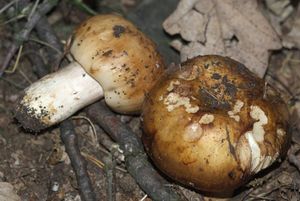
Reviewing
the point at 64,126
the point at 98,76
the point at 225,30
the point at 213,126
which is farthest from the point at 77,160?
the point at 225,30

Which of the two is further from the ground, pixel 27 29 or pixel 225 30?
pixel 225 30

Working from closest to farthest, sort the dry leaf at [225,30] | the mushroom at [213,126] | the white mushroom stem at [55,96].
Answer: the mushroom at [213,126] < the white mushroom stem at [55,96] < the dry leaf at [225,30]

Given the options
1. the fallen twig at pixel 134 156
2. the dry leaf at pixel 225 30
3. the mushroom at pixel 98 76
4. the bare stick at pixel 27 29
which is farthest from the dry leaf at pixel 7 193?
the dry leaf at pixel 225 30

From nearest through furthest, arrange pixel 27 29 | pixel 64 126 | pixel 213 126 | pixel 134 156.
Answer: pixel 213 126
pixel 134 156
pixel 64 126
pixel 27 29

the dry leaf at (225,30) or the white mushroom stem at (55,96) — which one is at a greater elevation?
the dry leaf at (225,30)

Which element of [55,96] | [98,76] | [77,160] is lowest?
[77,160]

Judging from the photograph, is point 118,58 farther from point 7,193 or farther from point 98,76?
point 7,193

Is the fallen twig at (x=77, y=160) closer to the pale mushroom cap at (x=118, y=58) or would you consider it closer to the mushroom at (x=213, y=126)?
the pale mushroom cap at (x=118, y=58)

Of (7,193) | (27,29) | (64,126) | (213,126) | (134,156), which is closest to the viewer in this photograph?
(213,126)
